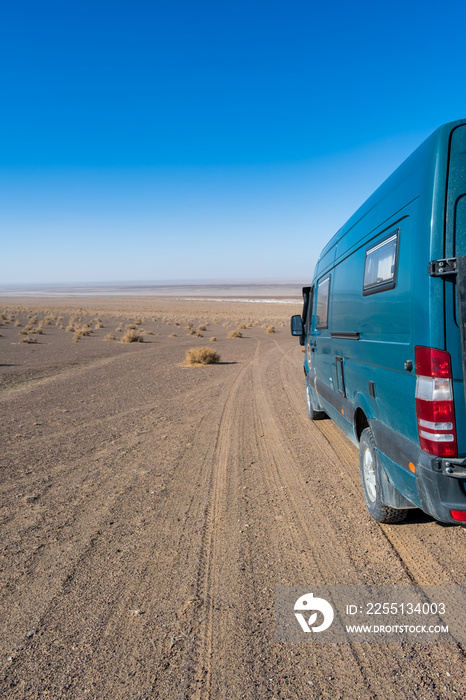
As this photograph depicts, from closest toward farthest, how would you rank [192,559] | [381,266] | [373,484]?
[192,559] < [381,266] < [373,484]

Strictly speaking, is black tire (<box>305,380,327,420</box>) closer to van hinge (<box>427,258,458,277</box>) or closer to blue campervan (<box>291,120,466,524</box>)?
blue campervan (<box>291,120,466,524</box>)

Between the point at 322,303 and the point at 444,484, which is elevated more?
the point at 322,303

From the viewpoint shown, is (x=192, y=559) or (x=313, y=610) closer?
(x=313, y=610)

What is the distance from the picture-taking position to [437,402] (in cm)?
278

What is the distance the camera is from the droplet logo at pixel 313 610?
2.77 metres

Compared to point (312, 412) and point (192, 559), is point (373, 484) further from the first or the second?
point (312, 412)

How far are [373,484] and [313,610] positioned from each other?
60.1 inches

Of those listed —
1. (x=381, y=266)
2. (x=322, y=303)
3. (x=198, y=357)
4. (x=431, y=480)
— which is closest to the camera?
(x=431, y=480)

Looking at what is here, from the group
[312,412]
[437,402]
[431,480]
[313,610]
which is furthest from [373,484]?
[312,412]

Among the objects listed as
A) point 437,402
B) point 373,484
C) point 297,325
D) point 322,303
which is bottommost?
point 373,484

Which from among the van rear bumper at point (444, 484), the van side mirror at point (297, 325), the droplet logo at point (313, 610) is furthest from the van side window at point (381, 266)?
the van side mirror at point (297, 325)

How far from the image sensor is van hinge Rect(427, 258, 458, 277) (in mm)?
2686

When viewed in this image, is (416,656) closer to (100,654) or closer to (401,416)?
(401,416)

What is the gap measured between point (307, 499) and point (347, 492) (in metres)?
0.48
